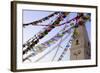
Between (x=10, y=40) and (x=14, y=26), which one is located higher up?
(x=14, y=26)

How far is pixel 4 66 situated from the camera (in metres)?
1.67

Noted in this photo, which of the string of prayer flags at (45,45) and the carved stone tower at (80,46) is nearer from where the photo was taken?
the string of prayer flags at (45,45)

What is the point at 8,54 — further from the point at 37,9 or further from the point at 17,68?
the point at 37,9

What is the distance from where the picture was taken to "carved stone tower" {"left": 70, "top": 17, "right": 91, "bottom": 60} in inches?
75.4

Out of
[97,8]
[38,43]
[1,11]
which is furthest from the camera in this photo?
[97,8]

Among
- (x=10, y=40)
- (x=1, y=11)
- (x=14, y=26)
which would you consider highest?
(x=1, y=11)

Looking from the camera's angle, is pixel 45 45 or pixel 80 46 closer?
pixel 45 45

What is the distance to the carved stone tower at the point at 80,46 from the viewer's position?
6.29 ft

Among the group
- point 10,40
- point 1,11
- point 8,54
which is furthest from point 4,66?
point 1,11

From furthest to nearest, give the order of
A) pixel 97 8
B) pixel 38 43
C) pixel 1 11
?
pixel 97 8 < pixel 38 43 < pixel 1 11

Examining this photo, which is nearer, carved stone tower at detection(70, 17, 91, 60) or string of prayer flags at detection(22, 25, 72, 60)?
string of prayer flags at detection(22, 25, 72, 60)

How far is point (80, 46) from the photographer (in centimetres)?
194

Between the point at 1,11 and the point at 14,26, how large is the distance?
15 cm

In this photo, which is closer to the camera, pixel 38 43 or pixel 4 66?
pixel 4 66
